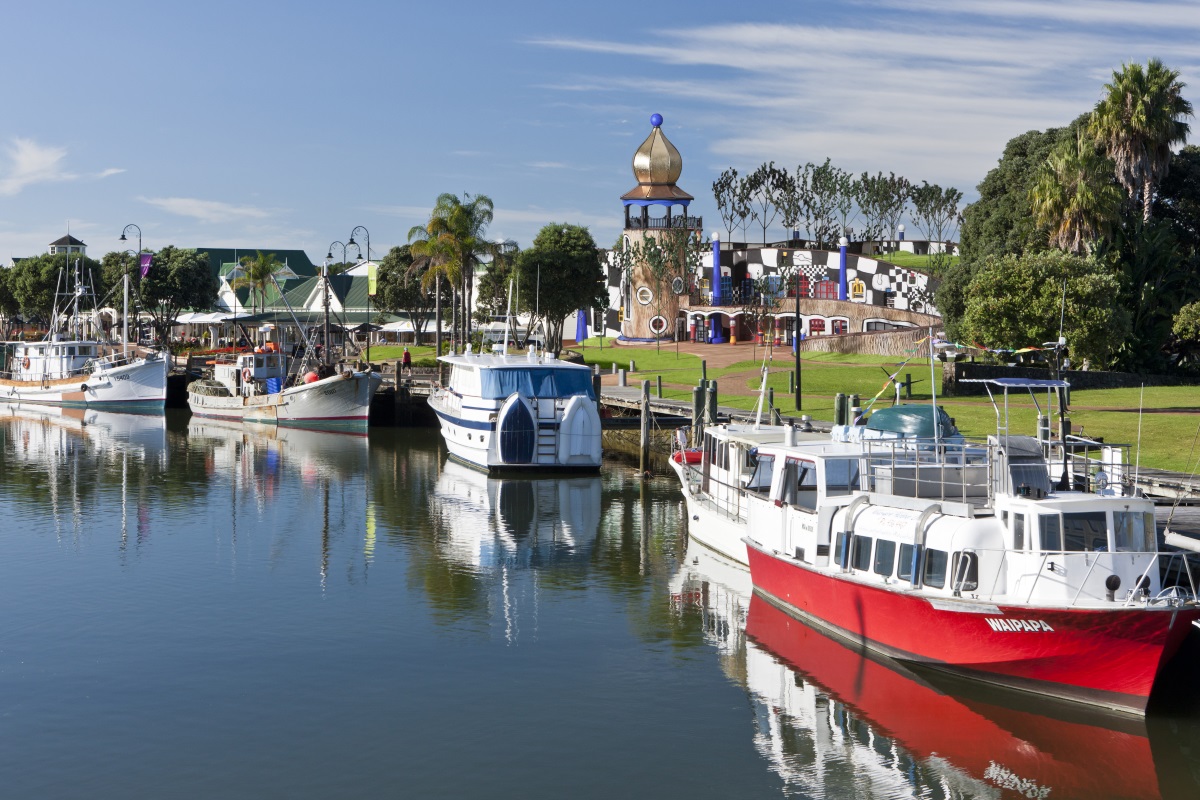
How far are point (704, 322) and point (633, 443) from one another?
47655mm

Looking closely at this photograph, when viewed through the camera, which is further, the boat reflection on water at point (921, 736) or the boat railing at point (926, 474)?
the boat railing at point (926, 474)

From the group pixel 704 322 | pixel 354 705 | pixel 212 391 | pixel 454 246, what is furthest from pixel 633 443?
pixel 704 322

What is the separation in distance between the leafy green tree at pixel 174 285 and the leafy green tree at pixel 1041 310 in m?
87.7

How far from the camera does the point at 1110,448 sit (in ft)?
92.5

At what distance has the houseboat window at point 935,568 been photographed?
77.8 feet

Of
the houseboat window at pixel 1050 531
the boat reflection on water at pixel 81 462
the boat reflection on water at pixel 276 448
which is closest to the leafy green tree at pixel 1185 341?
the boat reflection on water at pixel 276 448

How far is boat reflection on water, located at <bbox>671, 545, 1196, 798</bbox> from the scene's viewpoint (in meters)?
20.3

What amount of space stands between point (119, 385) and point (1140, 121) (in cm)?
6896

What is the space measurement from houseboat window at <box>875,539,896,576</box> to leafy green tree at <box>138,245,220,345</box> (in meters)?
109

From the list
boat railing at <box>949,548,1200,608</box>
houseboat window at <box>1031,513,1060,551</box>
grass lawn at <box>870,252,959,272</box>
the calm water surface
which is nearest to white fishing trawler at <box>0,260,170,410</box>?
the calm water surface

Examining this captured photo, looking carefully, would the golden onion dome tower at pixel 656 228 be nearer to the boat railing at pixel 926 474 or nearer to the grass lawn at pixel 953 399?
the grass lawn at pixel 953 399

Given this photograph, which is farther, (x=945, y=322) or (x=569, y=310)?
(x=569, y=310)

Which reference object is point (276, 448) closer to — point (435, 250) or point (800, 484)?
point (435, 250)

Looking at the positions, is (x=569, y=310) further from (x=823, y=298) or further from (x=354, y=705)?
(x=354, y=705)
